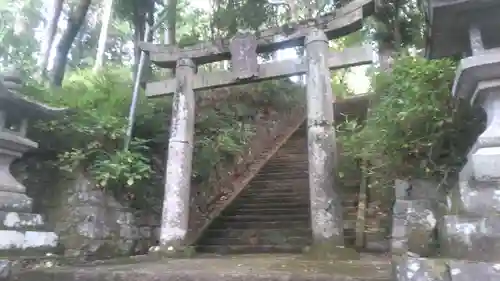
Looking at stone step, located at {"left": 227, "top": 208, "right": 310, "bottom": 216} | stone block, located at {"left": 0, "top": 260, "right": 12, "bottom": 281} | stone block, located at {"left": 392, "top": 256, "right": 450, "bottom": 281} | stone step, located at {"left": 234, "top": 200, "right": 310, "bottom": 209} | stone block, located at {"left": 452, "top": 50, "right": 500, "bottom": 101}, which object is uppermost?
stone block, located at {"left": 452, "top": 50, "right": 500, "bottom": 101}

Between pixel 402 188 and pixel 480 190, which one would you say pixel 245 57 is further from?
pixel 480 190

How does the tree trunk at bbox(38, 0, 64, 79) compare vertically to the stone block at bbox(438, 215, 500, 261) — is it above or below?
above

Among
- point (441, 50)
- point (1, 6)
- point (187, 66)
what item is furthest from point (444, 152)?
point (1, 6)

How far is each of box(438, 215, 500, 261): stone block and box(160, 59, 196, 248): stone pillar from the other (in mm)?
3925

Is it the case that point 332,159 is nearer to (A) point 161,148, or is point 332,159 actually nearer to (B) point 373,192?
(B) point 373,192

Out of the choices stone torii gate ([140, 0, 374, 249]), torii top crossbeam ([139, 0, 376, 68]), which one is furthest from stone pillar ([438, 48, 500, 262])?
torii top crossbeam ([139, 0, 376, 68])

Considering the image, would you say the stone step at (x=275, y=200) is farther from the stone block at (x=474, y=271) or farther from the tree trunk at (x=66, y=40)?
the stone block at (x=474, y=271)

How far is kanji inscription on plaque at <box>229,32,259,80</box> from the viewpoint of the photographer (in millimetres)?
6363

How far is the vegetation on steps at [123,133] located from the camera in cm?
677

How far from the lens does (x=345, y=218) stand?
7.48 metres

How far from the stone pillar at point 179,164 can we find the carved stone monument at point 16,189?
154cm

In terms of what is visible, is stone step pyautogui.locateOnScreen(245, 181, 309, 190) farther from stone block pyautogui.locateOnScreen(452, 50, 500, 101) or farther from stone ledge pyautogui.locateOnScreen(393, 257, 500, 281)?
stone ledge pyautogui.locateOnScreen(393, 257, 500, 281)

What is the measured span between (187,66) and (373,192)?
12.7 feet

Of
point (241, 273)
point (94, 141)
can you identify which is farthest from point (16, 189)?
point (241, 273)
